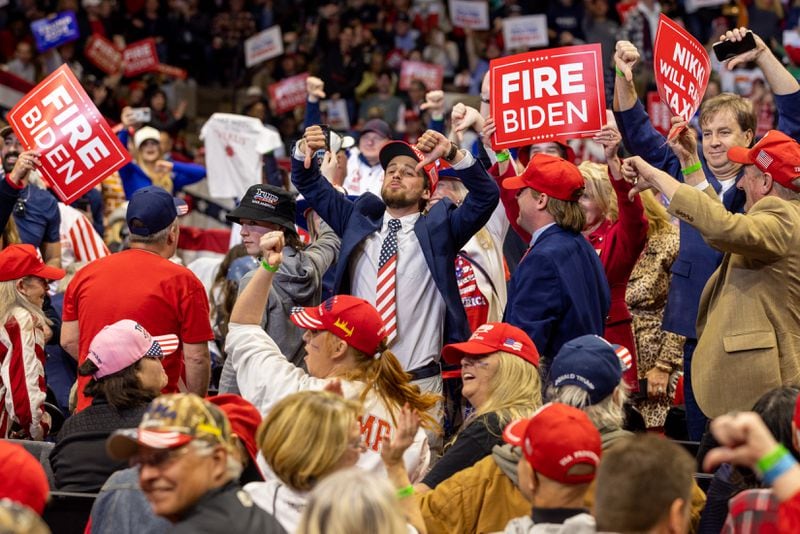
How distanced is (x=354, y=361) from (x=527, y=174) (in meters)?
1.55

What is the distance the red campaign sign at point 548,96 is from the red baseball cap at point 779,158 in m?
1.41

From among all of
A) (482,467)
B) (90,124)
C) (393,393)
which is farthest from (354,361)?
(90,124)

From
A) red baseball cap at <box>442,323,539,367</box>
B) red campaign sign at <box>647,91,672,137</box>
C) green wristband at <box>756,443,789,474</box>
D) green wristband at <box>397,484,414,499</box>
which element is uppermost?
green wristband at <box>756,443,789,474</box>

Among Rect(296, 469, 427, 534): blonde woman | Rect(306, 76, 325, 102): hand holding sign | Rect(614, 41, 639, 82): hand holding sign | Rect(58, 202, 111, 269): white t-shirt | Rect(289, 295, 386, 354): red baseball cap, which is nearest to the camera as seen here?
Rect(296, 469, 427, 534): blonde woman

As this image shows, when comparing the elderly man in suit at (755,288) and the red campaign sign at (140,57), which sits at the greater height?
the elderly man in suit at (755,288)

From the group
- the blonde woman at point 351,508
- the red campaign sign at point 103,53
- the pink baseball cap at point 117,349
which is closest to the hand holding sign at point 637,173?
the pink baseball cap at point 117,349

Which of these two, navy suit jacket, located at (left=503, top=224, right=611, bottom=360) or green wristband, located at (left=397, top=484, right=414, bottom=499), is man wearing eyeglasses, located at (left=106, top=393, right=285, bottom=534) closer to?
green wristband, located at (left=397, top=484, right=414, bottom=499)

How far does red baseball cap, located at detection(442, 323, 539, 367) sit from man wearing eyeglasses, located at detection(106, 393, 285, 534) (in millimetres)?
1631

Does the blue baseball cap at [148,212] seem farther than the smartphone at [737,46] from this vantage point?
No

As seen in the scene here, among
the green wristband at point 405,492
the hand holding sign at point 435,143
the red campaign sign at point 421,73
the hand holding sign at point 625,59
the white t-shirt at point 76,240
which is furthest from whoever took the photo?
the red campaign sign at point 421,73

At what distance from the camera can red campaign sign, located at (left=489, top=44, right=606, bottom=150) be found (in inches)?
263

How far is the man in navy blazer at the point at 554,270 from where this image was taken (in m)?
5.94

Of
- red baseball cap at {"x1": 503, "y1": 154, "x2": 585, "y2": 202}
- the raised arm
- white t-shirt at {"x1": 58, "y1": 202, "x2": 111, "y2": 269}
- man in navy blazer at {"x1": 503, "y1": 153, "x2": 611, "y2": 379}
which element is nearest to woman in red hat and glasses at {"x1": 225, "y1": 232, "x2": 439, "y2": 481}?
man in navy blazer at {"x1": 503, "y1": 153, "x2": 611, "y2": 379}

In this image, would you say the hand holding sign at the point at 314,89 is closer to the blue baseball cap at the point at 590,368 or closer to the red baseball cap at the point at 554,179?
the red baseball cap at the point at 554,179
